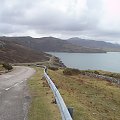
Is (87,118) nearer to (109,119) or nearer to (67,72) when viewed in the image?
(109,119)

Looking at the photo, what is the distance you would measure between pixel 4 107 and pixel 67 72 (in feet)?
132

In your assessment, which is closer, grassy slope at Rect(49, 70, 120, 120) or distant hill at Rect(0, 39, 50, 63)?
grassy slope at Rect(49, 70, 120, 120)

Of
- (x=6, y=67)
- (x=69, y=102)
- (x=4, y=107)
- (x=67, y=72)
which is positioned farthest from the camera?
(x=6, y=67)

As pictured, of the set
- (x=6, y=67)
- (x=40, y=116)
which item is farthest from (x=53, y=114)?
(x=6, y=67)

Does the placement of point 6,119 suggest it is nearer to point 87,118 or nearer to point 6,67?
point 87,118

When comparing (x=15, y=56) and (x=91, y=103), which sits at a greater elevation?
(x=91, y=103)

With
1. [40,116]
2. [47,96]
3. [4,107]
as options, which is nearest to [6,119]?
[40,116]

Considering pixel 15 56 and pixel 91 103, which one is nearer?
pixel 91 103

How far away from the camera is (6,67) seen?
62.4m

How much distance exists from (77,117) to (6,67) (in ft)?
166

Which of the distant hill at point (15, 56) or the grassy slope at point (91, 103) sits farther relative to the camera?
the distant hill at point (15, 56)

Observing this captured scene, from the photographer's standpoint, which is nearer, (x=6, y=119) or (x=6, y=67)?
(x=6, y=119)

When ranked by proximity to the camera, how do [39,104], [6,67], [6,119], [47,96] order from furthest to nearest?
[6,67]
[47,96]
[39,104]
[6,119]

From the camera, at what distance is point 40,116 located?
41.3 feet
